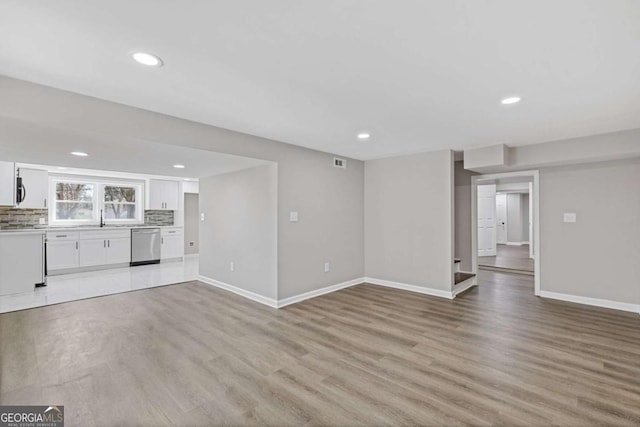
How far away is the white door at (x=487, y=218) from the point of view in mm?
8680

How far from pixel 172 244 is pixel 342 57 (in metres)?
7.61

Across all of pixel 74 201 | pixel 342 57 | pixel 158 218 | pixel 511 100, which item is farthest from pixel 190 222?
pixel 511 100

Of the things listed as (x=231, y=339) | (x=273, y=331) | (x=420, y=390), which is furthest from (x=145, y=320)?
(x=420, y=390)

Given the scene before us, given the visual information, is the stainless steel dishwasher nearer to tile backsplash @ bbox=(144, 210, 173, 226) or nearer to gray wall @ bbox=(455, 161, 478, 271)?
tile backsplash @ bbox=(144, 210, 173, 226)

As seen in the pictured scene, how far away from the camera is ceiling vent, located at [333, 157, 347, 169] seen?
492cm

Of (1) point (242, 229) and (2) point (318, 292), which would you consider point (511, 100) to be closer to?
(2) point (318, 292)

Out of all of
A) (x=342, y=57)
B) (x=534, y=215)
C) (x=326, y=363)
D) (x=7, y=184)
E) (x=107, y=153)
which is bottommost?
(x=326, y=363)

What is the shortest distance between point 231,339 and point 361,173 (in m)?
3.61

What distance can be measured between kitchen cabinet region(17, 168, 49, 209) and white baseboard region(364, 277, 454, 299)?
6.79 meters

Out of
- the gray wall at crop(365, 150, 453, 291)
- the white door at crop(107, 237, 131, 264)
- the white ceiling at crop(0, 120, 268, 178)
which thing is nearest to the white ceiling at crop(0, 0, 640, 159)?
the white ceiling at crop(0, 120, 268, 178)

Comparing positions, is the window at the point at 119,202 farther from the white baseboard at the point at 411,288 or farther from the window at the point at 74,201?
the white baseboard at the point at 411,288

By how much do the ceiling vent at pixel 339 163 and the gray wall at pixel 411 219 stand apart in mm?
599

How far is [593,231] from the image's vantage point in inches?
161

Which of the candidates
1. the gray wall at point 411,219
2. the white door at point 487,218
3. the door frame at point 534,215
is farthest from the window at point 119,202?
the white door at point 487,218
